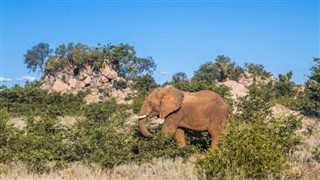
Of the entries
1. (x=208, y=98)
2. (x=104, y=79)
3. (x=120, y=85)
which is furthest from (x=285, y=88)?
(x=208, y=98)

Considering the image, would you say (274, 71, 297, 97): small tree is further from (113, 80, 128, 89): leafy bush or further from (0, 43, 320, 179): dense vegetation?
(0, 43, 320, 179): dense vegetation

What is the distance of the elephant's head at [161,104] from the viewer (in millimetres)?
12477

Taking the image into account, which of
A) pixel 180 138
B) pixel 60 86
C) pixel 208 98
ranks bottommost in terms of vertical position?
pixel 180 138

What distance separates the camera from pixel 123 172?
863cm

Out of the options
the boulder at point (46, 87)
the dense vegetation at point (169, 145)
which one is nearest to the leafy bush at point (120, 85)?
the boulder at point (46, 87)

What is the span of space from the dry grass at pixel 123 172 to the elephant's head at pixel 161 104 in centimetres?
274

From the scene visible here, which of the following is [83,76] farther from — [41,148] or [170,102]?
[41,148]

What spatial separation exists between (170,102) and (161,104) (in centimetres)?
35

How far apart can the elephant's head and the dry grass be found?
2740 millimetres

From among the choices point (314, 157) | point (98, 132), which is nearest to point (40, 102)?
point (98, 132)

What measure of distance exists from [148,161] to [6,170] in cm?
289

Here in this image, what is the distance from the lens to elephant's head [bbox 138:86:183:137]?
491 inches

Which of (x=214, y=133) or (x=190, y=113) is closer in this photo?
(x=214, y=133)

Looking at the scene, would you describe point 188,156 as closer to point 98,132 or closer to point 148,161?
point 148,161
